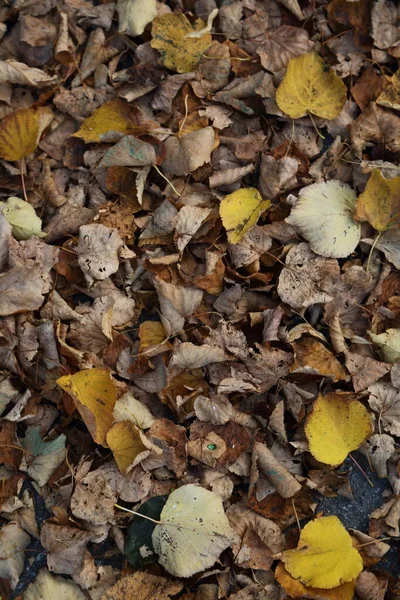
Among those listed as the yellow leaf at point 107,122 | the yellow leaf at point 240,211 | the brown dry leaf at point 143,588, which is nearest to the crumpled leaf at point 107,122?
the yellow leaf at point 107,122

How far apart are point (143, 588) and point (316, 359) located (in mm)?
727

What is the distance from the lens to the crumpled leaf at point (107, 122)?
1.97 m

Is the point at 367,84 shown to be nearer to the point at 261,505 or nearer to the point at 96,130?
the point at 96,130

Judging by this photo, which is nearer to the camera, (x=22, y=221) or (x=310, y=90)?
(x=22, y=221)

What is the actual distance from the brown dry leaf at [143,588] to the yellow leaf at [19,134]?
1220 mm

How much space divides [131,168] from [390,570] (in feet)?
4.28

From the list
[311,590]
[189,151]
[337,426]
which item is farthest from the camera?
[189,151]

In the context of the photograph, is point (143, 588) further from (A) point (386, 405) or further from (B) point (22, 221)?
(B) point (22, 221)

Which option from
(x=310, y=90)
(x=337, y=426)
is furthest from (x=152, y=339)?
(x=310, y=90)

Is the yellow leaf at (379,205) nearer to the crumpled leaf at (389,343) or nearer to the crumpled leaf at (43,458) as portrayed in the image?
the crumpled leaf at (389,343)

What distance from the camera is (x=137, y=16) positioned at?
2.06m

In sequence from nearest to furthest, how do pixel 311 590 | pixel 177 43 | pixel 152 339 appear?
pixel 311 590
pixel 152 339
pixel 177 43

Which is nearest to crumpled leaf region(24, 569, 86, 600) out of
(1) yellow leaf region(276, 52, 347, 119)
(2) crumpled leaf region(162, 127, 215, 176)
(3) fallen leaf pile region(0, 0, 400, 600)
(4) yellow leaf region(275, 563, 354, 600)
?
(3) fallen leaf pile region(0, 0, 400, 600)

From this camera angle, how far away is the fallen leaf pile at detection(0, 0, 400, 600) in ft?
5.41
